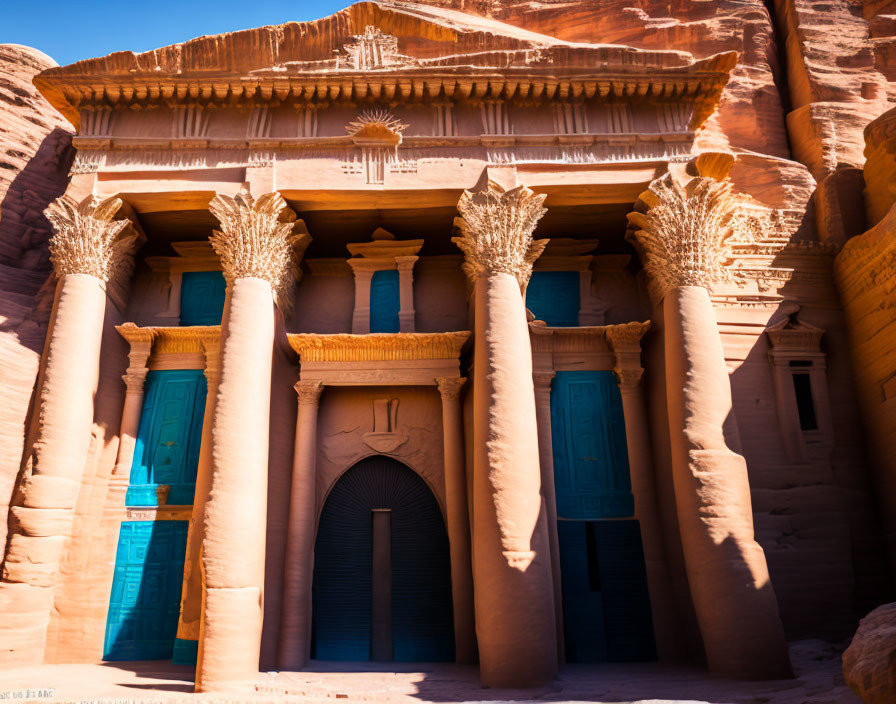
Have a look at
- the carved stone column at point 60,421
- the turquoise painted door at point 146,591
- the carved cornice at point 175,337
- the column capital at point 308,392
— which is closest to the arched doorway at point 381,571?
the column capital at point 308,392

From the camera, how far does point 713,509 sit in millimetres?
9039

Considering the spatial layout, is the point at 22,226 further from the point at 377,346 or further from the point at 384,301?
the point at 377,346

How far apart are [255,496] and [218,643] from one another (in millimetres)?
1917

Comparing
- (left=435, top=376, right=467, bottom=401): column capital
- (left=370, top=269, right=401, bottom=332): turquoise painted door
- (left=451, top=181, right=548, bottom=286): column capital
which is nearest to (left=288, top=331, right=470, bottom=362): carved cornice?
(left=435, top=376, right=467, bottom=401): column capital

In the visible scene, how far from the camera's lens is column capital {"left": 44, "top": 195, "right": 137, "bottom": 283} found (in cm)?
1111

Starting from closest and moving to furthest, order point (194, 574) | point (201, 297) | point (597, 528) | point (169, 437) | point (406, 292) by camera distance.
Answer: point (194, 574)
point (597, 528)
point (169, 437)
point (406, 292)
point (201, 297)

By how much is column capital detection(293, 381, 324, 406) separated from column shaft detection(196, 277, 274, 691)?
52.8 inches

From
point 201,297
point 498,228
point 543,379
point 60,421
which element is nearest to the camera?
point 60,421

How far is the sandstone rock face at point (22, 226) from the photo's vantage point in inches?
431

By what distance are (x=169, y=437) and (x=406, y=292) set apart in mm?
4927

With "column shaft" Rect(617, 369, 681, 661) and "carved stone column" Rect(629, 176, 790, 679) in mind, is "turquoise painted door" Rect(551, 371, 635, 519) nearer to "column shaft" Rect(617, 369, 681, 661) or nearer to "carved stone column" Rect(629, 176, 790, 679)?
"column shaft" Rect(617, 369, 681, 661)

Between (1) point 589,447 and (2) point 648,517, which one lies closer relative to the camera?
(2) point 648,517

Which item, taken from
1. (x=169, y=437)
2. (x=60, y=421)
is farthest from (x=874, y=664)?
(x=169, y=437)

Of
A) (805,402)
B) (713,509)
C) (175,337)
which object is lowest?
(713,509)
